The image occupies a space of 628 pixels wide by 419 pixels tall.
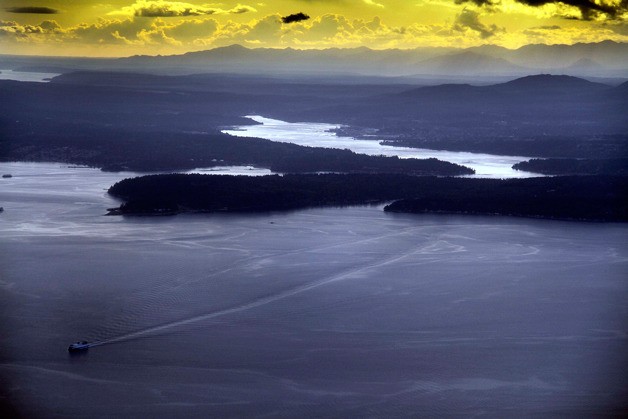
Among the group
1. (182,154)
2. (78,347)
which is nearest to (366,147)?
(182,154)

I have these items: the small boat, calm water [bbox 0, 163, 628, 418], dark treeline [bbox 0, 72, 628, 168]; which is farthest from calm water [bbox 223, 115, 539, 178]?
the small boat

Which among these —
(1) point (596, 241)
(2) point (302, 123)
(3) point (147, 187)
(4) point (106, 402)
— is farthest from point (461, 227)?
(2) point (302, 123)

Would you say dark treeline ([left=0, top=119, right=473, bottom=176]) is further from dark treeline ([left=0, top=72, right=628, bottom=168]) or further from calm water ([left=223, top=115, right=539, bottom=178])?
calm water ([left=223, top=115, right=539, bottom=178])

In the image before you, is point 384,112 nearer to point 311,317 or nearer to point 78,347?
point 311,317

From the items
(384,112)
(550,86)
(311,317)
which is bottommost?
(311,317)

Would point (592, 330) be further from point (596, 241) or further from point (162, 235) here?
point (162, 235)

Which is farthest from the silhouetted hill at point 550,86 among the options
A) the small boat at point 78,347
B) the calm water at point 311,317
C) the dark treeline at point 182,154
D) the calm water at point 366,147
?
the small boat at point 78,347

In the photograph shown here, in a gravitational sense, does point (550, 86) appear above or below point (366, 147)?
above
